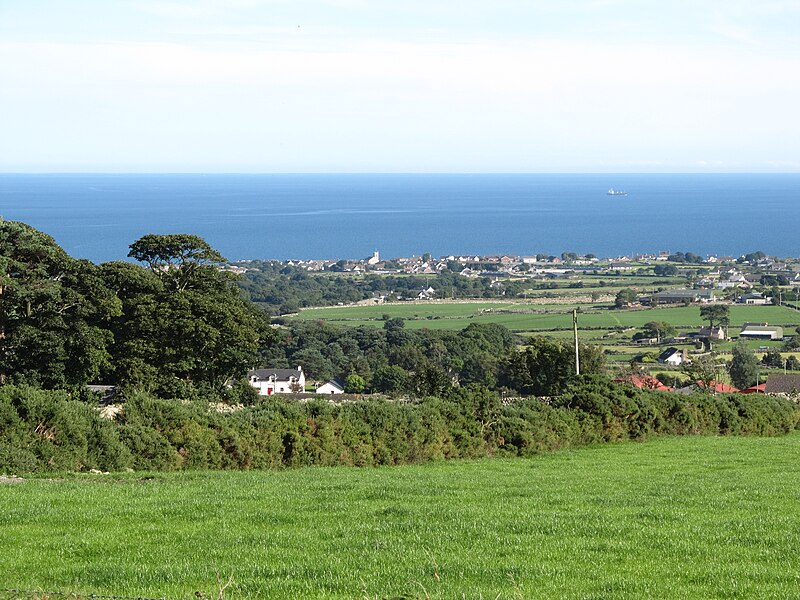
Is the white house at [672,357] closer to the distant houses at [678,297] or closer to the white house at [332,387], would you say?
the white house at [332,387]

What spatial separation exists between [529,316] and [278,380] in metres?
33.2

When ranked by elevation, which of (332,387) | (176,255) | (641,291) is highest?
(176,255)

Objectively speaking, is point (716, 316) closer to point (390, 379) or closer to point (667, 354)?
point (667, 354)

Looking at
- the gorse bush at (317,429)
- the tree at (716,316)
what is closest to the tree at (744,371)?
the tree at (716,316)

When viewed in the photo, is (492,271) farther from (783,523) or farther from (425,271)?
(783,523)

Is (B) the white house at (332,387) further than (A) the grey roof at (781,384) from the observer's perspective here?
Yes

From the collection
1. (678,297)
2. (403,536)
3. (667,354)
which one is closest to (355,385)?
(667,354)

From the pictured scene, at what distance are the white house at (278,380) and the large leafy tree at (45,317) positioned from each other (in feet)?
72.0

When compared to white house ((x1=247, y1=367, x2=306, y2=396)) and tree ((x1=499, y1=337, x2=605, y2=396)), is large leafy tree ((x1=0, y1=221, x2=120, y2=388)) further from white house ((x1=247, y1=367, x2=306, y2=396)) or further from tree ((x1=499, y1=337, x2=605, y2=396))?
white house ((x1=247, y1=367, x2=306, y2=396))

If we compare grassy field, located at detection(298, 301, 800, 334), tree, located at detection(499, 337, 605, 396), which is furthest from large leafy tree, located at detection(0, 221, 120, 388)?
grassy field, located at detection(298, 301, 800, 334)

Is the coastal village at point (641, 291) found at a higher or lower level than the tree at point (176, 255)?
lower

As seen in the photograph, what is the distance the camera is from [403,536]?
9.10m

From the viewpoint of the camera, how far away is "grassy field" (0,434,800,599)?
7461 millimetres

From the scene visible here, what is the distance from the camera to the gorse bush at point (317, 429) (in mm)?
15383
